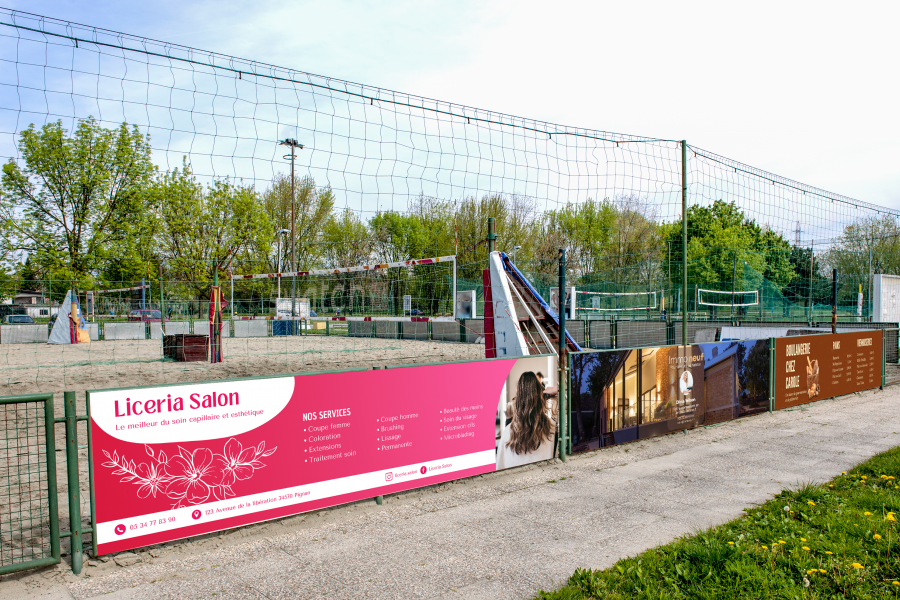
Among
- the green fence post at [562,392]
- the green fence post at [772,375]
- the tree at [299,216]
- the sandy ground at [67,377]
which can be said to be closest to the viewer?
the sandy ground at [67,377]

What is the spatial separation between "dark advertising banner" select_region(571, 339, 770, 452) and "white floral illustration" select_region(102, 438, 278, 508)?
4.30 meters

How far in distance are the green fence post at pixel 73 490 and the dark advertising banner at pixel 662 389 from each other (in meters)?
5.50

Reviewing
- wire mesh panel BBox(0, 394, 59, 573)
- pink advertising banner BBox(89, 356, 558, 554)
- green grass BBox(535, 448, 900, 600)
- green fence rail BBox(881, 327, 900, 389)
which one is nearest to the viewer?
green grass BBox(535, 448, 900, 600)

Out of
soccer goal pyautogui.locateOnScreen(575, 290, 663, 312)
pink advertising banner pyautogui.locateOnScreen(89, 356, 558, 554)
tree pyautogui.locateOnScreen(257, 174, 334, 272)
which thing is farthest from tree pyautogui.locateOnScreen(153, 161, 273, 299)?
pink advertising banner pyautogui.locateOnScreen(89, 356, 558, 554)

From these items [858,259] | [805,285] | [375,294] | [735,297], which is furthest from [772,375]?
[858,259]

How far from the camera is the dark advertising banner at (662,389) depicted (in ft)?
25.3

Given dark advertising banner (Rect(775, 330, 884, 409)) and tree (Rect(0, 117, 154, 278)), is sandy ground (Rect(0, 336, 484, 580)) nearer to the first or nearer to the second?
tree (Rect(0, 117, 154, 278))

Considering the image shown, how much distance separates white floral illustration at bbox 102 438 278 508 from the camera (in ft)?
14.7

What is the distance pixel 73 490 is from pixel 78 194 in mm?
10358

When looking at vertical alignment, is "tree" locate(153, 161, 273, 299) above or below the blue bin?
above

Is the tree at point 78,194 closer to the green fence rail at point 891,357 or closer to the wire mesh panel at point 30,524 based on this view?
the wire mesh panel at point 30,524

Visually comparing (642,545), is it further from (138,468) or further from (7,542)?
(7,542)

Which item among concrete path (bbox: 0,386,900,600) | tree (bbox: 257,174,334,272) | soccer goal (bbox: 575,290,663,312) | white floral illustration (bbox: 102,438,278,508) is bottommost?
concrete path (bbox: 0,386,900,600)

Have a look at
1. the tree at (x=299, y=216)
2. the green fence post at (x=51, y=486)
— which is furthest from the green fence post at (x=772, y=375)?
the tree at (x=299, y=216)
